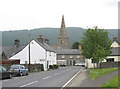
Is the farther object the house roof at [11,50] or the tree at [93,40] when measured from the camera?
the house roof at [11,50]

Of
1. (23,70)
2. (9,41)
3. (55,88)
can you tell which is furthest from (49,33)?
(55,88)

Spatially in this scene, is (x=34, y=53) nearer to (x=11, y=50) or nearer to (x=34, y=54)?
(x=34, y=54)

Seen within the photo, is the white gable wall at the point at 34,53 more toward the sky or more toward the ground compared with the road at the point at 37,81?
more toward the sky

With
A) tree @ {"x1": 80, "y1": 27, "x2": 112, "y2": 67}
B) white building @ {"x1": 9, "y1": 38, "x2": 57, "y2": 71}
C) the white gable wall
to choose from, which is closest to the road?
tree @ {"x1": 80, "y1": 27, "x2": 112, "y2": 67}

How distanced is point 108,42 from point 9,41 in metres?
83.5

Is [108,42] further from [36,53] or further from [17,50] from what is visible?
[17,50]

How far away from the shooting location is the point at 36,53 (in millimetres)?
66812

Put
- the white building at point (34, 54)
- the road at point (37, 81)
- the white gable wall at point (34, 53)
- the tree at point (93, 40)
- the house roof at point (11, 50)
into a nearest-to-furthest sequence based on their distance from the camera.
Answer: the road at point (37, 81), the tree at point (93, 40), the white building at point (34, 54), the white gable wall at point (34, 53), the house roof at point (11, 50)

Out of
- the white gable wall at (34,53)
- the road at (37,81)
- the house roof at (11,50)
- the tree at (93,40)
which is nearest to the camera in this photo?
the road at (37,81)

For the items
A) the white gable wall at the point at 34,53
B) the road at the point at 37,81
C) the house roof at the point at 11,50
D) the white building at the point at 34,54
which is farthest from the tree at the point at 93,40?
the road at the point at 37,81

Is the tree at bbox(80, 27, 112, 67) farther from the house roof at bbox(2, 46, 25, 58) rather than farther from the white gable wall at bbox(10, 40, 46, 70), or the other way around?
the house roof at bbox(2, 46, 25, 58)

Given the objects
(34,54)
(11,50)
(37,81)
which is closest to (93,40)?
(34,54)

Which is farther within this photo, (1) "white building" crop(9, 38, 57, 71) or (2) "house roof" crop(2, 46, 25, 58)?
(2) "house roof" crop(2, 46, 25, 58)

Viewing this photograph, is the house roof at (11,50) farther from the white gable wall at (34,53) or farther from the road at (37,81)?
the road at (37,81)
